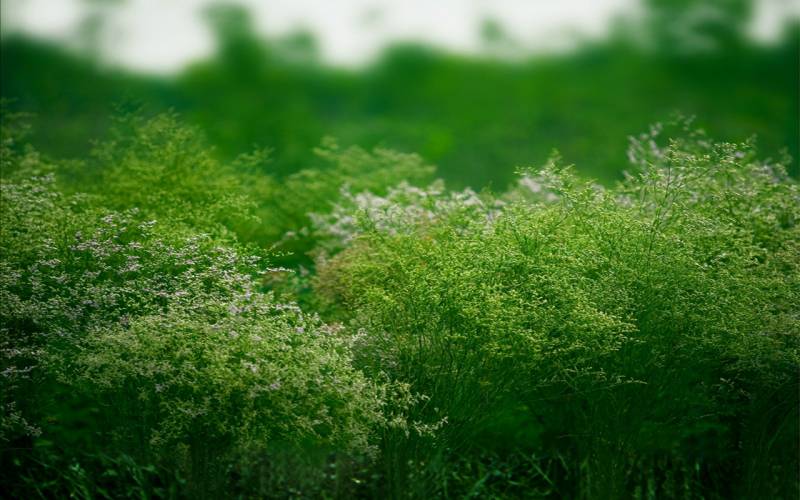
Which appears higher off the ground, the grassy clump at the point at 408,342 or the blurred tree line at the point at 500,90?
the blurred tree line at the point at 500,90

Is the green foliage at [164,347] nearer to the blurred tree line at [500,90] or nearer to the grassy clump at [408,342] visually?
the grassy clump at [408,342]

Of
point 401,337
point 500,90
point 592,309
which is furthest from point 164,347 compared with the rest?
point 500,90

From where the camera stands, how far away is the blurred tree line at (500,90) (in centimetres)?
5788

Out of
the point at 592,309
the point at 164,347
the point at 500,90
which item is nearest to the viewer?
the point at 164,347

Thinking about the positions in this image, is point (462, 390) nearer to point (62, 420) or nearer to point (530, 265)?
point (530, 265)

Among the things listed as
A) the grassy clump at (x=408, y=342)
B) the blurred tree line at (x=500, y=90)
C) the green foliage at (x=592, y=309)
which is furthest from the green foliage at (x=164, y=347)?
the blurred tree line at (x=500, y=90)

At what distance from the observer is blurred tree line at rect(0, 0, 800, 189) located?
190 feet

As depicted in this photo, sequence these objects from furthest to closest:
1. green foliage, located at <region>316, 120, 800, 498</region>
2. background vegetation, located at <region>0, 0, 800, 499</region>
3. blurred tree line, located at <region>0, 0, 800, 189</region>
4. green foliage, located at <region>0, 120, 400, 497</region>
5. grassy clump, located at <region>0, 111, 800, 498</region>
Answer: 1. blurred tree line, located at <region>0, 0, 800, 189</region>
2. green foliage, located at <region>316, 120, 800, 498</region>
3. background vegetation, located at <region>0, 0, 800, 499</region>
4. grassy clump, located at <region>0, 111, 800, 498</region>
5. green foliage, located at <region>0, 120, 400, 497</region>

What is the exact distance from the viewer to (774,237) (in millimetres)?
18766

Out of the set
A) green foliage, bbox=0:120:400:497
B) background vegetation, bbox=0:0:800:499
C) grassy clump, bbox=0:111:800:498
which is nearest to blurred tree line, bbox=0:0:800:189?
background vegetation, bbox=0:0:800:499

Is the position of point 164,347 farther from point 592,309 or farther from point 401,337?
point 592,309

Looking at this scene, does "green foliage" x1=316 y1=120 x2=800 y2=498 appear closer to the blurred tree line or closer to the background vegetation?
the background vegetation

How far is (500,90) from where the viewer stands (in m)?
65.1

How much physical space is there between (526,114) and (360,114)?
1078 centimetres
